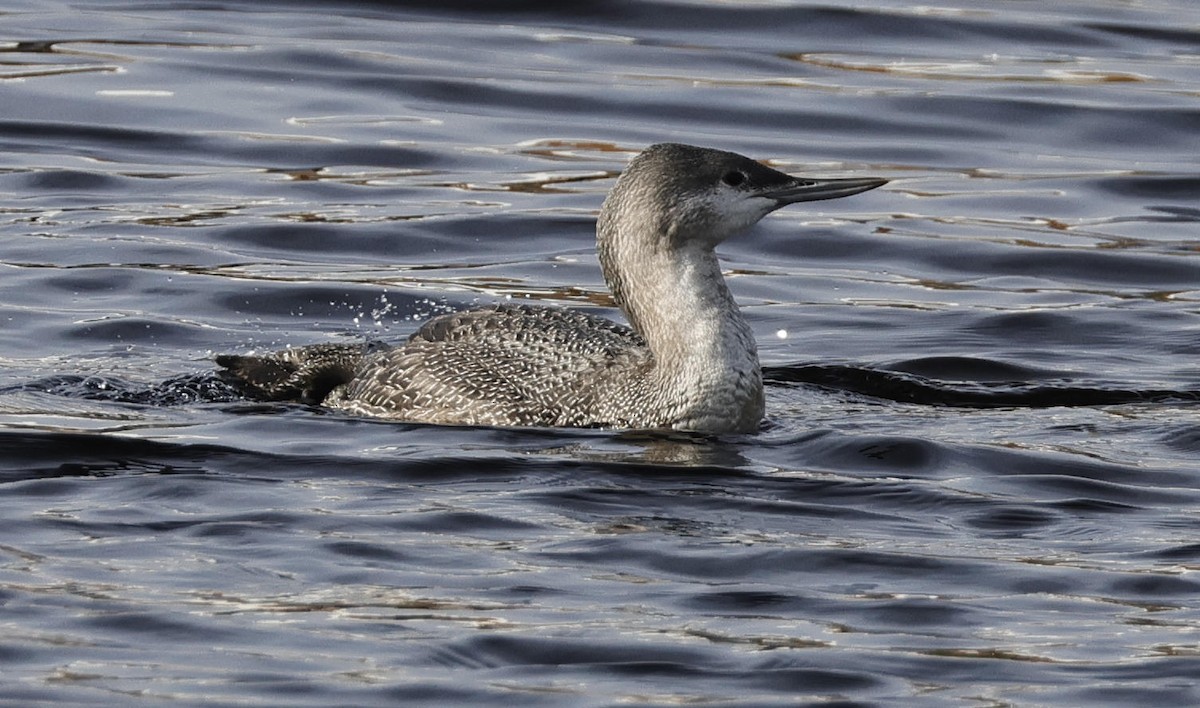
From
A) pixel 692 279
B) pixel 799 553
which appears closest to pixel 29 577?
pixel 799 553

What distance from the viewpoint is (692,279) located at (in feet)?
27.9

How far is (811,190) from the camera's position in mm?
8461

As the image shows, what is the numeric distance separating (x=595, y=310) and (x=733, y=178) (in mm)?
2733

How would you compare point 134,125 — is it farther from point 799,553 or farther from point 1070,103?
point 799,553

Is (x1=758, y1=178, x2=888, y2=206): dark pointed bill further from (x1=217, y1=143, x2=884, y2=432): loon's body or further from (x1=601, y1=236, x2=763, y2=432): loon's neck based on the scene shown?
(x1=601, y1=236, x2=763, y2=432): loon's neck

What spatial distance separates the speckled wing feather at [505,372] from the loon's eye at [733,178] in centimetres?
68

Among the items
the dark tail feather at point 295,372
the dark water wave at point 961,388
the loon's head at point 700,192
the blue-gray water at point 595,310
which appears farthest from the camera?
the dark water wave at point 961,388

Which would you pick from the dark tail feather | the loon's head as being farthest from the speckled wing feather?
the loon's head

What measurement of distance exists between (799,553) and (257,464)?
6.18ft

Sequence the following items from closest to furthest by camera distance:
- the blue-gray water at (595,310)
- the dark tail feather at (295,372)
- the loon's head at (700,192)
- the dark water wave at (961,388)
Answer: the blue-gray water at (595,310), the loon's head at (700,192), the dark tail feather at (295,372), the dark water wave at (961,388)

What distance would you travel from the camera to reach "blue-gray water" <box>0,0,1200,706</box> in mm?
6004

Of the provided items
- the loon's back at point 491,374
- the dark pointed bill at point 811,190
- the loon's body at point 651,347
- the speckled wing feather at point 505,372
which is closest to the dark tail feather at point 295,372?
the loon's back at point 491,374

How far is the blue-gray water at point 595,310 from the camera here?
6.00m

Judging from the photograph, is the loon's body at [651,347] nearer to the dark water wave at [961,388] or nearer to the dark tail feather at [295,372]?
the dark tail feather at [295,372]
